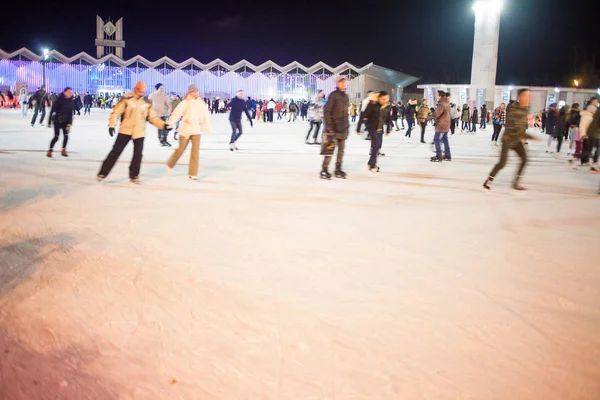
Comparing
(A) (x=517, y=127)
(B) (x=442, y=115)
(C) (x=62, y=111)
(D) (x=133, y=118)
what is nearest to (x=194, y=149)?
(D) (x=133, y=118)

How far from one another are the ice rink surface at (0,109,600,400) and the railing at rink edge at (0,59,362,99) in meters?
44.3

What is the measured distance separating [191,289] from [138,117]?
4.00 metres

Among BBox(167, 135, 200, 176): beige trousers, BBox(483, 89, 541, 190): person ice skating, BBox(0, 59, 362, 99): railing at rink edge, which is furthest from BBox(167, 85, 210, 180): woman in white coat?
BBox(0, 59, 362, 99): railing at rink edge

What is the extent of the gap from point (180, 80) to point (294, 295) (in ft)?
167

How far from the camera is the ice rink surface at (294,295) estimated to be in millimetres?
2316

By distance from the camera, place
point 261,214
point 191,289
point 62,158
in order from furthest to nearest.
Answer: point 62,158 → point 261,214 → point 191,289

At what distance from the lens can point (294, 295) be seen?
10.6 feet

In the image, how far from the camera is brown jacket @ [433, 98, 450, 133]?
10156mm

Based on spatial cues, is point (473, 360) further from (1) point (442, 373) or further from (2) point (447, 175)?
(2) point (447, 175)

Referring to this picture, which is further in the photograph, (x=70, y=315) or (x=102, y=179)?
(x=102, y=179)

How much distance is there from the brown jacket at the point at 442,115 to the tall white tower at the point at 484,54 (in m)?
22.2

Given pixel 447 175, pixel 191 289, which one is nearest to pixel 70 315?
pixel 191 289

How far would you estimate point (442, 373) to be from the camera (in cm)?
237

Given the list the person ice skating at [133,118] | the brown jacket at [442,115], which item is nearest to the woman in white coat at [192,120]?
the person ice skating at [133,118]
